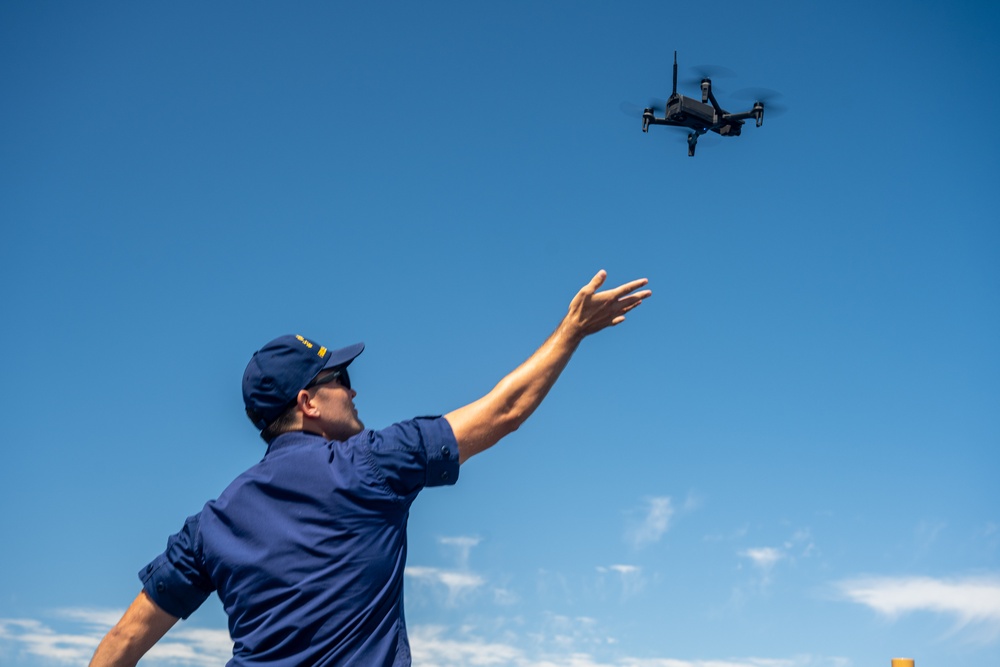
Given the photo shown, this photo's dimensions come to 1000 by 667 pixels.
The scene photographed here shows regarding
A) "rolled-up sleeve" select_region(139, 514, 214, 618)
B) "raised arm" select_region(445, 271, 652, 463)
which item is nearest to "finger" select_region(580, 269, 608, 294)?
"raised arm" select_region(445, 271, 652, 463)

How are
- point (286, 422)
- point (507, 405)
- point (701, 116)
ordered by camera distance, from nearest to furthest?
point (507, 405), point (286, 422), point (701, 116)

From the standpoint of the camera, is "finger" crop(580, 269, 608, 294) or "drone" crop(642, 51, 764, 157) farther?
"drone" crop(642, 51, 764, 157)

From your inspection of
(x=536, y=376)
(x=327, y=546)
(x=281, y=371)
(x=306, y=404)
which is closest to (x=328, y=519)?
(x=327, y=546)

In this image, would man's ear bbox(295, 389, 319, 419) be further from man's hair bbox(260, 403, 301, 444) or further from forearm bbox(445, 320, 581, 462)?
forearm bbox(445, 320, 581, 462)

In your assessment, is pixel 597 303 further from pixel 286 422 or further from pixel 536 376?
pixel 286 422

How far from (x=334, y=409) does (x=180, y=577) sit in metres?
0.98

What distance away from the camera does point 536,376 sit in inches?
164

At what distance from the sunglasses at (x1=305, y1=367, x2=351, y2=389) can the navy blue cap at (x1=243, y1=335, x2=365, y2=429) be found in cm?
Answer: 5

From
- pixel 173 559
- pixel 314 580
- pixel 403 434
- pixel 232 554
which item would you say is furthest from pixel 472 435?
pixel 173 559

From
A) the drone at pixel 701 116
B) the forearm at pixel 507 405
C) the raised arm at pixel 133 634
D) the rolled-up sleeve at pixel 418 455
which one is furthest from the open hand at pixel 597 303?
the drone at pixel 701 116

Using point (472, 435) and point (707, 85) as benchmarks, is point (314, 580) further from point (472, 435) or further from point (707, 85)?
point (707, 85)

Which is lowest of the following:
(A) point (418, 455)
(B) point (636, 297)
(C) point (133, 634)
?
(C) point (133, 634)

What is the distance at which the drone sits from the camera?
43281 millimetres

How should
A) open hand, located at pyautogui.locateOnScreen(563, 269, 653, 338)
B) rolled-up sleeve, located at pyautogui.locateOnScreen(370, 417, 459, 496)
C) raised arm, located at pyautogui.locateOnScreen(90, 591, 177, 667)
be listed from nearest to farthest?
rolled-up sleeve, located at pyautogui.locateOnScreen(370, 417, 459, 496) → open hand, located at pyautogui.locateOnScreen(563, 269, 653, 338) → raised arm, located at pyautogui.locateOnScreen(90, 591, 177, 667)
